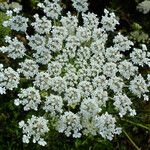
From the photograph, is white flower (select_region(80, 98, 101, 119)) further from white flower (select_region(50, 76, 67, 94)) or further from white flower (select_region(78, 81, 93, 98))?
white flower (select_region(50, 76, 67, 94))

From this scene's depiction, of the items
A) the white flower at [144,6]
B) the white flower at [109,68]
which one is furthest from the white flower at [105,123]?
the white flower at [144,6]

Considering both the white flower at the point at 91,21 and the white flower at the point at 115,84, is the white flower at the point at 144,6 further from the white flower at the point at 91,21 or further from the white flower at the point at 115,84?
the white flower at the point at 115,84

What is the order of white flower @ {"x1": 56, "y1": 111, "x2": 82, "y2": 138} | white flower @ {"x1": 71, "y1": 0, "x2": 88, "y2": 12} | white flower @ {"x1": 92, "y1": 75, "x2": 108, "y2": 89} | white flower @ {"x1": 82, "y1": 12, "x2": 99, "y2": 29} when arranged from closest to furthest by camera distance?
1. white flower @ {"x1": 56, "y1": 111, "x2": 82, "y2": 138}
2. white flower @ {"x1": 92, "y1": 75, "x2": 108, "y2": 89}
3. white flower @ {"x1": 82, "y1": 12, "x2": 99, "y2": 29}
4. white flower @ {"x1": 71, "y1": 0, "x2": 88, "y2": 12}

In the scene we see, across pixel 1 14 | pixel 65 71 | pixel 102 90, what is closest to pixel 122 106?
pixel 102 90

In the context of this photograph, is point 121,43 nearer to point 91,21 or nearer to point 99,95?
point 91,21

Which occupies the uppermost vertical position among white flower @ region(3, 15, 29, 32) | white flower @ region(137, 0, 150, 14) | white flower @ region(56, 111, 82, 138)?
white flower @ region(137, 0, 150, 14)

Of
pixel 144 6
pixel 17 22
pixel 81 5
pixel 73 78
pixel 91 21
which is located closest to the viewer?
pixel 73 78

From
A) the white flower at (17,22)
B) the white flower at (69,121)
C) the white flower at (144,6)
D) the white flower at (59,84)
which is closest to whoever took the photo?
the white flower at (69,121)

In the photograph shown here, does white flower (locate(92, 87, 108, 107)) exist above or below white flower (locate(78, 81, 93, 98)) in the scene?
below

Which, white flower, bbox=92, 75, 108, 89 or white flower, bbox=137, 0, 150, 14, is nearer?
white flower, bbox=92, 75, 108, 89

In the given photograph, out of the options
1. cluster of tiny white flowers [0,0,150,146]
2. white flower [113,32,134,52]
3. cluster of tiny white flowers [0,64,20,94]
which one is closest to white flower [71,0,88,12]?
cluster of tiny white flowers [0,0,150,146]

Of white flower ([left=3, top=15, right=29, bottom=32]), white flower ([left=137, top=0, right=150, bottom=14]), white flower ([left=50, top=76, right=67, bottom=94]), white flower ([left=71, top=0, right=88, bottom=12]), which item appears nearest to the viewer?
white flower ([left=50, top=76, right=67, bottom=94])

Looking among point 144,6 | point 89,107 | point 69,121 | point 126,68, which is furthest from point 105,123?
point 144,6
